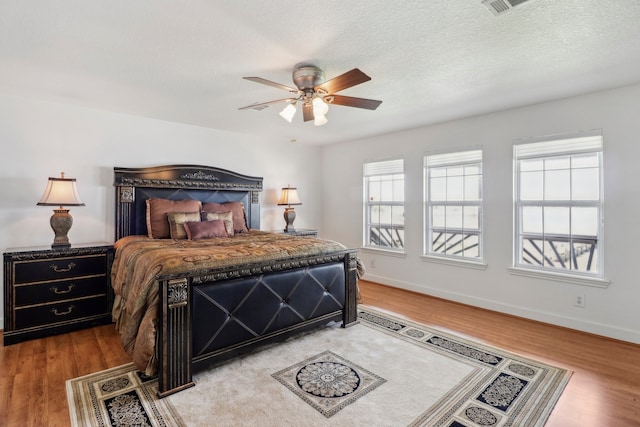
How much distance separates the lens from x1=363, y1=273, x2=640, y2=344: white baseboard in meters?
3.13

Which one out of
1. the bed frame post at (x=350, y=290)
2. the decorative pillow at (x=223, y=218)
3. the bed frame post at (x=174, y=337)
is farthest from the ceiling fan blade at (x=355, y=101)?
A: the decorative pillow at (x=223, y=218)

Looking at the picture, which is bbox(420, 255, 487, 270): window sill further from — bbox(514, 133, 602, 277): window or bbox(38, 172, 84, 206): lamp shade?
bbox(38, 172, 84, 206): lamp shade

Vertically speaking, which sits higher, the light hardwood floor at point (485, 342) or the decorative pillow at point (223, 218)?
the decorative pillow at point (223, 218)

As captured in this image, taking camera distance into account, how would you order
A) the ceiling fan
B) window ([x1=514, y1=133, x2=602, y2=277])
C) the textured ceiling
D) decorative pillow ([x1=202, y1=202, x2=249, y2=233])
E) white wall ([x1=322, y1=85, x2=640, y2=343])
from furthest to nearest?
decorative pillow ([x1=202, y1=202, x2=249, y2=233]), window ([x1=514, y1=133, x2=602, y2=277]), white wall ([x1=322, y1=85, x2=640, y2=343]), the ceiling fan, the textured ceiling

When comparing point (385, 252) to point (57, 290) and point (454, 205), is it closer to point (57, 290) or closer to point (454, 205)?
point (454, 205)

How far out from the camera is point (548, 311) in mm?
3582

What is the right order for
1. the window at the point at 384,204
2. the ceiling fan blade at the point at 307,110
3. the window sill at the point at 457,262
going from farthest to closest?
the window at the point at 384,204
the window sill at the point at 457,262
the ceiling fan blade at the point at 307,110

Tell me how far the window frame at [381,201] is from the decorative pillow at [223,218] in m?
2.40

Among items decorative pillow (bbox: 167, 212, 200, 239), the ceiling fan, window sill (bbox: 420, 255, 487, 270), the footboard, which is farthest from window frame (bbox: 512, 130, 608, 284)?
decorative pillow (bbox: 167, 212, 200, 239)

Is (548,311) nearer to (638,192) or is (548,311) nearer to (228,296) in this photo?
(638,192)

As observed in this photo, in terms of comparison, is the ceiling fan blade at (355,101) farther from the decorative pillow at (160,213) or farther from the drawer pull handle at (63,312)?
the drawer pull handle at (63,312)

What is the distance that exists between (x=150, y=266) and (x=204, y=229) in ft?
4.94

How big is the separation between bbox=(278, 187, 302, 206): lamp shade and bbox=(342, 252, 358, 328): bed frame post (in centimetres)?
216

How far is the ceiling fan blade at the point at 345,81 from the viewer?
2.22 m
